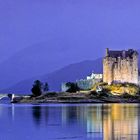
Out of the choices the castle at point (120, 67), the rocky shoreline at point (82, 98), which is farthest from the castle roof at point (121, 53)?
the rocky shoreline at point (82, 98)

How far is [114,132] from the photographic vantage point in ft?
98.3

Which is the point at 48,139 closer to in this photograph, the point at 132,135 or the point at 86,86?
the point at 132,135

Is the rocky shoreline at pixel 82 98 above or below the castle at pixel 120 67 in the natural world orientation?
below

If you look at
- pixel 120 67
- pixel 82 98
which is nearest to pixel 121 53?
pixel 120 67

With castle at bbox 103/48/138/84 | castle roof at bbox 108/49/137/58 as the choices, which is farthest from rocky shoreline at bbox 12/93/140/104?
castle roof at bbox 108/49/137/58

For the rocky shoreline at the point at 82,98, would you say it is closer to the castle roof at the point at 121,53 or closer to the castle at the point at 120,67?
the castle at the point at 120,67

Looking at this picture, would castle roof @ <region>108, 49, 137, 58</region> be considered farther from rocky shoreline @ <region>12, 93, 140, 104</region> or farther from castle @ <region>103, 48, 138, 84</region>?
rocky shoreline @ <region>12, 93, 140, 104</region>

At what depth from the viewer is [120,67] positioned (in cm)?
14275

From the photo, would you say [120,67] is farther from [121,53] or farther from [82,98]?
[82,98]

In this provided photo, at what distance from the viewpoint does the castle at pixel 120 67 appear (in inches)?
5482

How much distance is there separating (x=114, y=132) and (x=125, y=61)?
115m

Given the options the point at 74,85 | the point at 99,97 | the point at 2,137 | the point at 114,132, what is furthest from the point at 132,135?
the point at 74,85

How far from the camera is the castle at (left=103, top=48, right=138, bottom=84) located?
13925cm

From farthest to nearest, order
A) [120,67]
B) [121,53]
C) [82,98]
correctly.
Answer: [121,53] < [120,67] < [82,98]
